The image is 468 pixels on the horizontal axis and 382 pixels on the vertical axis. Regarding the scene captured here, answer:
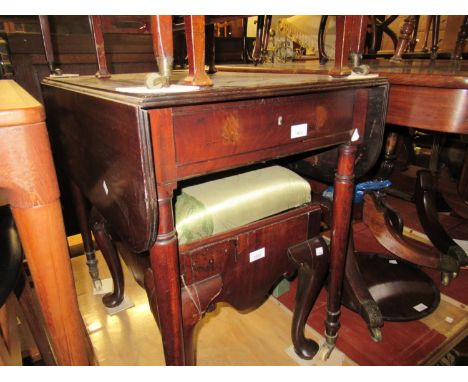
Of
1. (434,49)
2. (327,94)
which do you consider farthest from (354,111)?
(434,49)

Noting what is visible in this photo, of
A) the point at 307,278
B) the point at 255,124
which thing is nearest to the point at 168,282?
the point at 255,124

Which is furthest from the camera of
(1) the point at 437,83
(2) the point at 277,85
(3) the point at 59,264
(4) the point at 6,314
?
(4) the point at 6,314

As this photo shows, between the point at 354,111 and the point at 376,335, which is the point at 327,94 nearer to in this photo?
the point at 354,111

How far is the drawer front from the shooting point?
0.55 m

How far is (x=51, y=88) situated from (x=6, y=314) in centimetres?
68

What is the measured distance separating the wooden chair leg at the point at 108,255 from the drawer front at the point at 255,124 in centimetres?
62

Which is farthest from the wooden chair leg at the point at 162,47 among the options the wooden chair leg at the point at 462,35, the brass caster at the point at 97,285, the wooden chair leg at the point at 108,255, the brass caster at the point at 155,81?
the wooden chair leg at the point at 462,35

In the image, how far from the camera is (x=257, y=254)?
2.62ft

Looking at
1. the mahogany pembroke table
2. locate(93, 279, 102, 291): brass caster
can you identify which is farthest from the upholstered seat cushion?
locate(93, 279, 102, 291): brass caster

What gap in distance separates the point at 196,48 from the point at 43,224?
36 centimetres

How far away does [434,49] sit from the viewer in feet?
6.39

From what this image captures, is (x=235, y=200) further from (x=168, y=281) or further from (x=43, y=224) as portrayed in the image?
(x=43, y=224)

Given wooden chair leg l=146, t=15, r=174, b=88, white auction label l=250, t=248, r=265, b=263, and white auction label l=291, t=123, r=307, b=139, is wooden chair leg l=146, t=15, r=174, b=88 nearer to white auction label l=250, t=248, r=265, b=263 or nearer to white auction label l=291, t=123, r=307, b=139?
white auction label l=291, t=123, r=307, b=139

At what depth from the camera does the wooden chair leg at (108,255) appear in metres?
1.07
